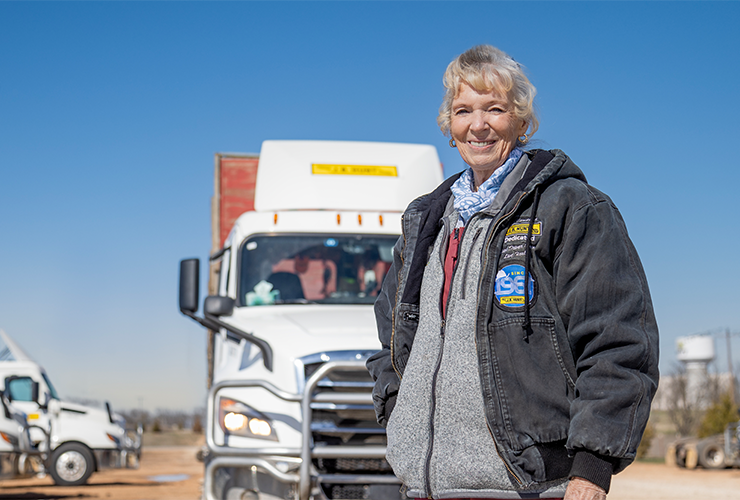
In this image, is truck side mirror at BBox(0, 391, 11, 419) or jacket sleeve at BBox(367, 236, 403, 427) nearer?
jacket sleeve at BBox(367, 236, 403, 427)

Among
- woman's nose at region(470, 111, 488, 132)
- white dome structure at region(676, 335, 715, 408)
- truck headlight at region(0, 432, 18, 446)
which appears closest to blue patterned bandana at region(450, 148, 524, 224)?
woman's nose at region(470, 111, 488, 132)

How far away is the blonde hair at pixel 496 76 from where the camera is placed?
8.29 feet

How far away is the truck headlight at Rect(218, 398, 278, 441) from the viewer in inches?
233

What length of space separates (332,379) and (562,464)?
389cm

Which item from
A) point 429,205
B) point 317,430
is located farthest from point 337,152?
point 429,205

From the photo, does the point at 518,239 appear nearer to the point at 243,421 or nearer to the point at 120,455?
the point at 243,421

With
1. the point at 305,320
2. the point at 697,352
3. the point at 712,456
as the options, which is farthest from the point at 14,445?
the point at 697,352

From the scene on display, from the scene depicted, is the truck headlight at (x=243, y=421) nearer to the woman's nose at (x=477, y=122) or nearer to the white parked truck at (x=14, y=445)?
the woman's nose at (x=477, y=122)

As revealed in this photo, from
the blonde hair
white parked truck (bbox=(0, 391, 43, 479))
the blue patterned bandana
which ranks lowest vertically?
white parked truck (bbox=(0, 391, 43, 479))

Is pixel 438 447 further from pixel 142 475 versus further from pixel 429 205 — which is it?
pixel 142 475

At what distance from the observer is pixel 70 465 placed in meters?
17.2

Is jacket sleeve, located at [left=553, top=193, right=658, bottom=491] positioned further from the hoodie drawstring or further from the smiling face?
the smiling face

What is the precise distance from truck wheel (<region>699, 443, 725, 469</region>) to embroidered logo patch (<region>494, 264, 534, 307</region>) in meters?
22.8

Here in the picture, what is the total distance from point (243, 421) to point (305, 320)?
102 centimetres
